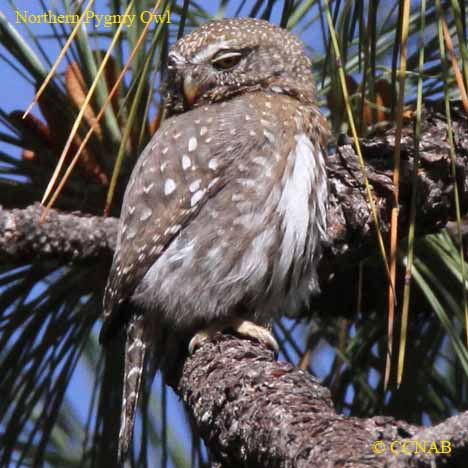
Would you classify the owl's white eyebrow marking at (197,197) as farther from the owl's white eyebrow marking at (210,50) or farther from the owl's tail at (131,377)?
the owl's white eyebrow marking at (210,50)

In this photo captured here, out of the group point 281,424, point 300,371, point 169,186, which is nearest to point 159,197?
point 169,186

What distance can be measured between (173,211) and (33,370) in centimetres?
61

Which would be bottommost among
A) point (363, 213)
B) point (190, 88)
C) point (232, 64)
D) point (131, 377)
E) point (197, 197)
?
point (131, 377)

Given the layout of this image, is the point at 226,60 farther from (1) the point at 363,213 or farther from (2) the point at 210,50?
(1) the point at 363,213

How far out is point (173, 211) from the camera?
2994 millimetres

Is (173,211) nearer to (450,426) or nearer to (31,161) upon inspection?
(31,161)

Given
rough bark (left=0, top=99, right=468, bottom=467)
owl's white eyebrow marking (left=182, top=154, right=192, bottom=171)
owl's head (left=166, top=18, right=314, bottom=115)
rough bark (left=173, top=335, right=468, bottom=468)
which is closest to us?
rough bark (left=173, top=335, right=468, bottom=468)

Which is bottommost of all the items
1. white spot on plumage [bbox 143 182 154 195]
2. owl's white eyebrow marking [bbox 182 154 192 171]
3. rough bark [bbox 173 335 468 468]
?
rough bark [bbox 173 335 468 468]

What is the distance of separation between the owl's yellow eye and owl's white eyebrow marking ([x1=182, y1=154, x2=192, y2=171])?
0.50 meters

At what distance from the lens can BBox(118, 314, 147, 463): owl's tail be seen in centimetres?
272

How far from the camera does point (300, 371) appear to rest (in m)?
2.11

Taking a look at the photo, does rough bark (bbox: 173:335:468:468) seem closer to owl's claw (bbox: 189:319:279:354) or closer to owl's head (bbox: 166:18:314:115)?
owl's claw (bbox: 189:319:279:354)

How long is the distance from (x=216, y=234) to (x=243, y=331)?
0.29 m

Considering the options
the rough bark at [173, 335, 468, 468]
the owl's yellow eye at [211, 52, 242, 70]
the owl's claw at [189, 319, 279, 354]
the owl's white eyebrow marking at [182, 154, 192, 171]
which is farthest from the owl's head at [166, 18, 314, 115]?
the rough bark at [173, 335, 468, 468]
